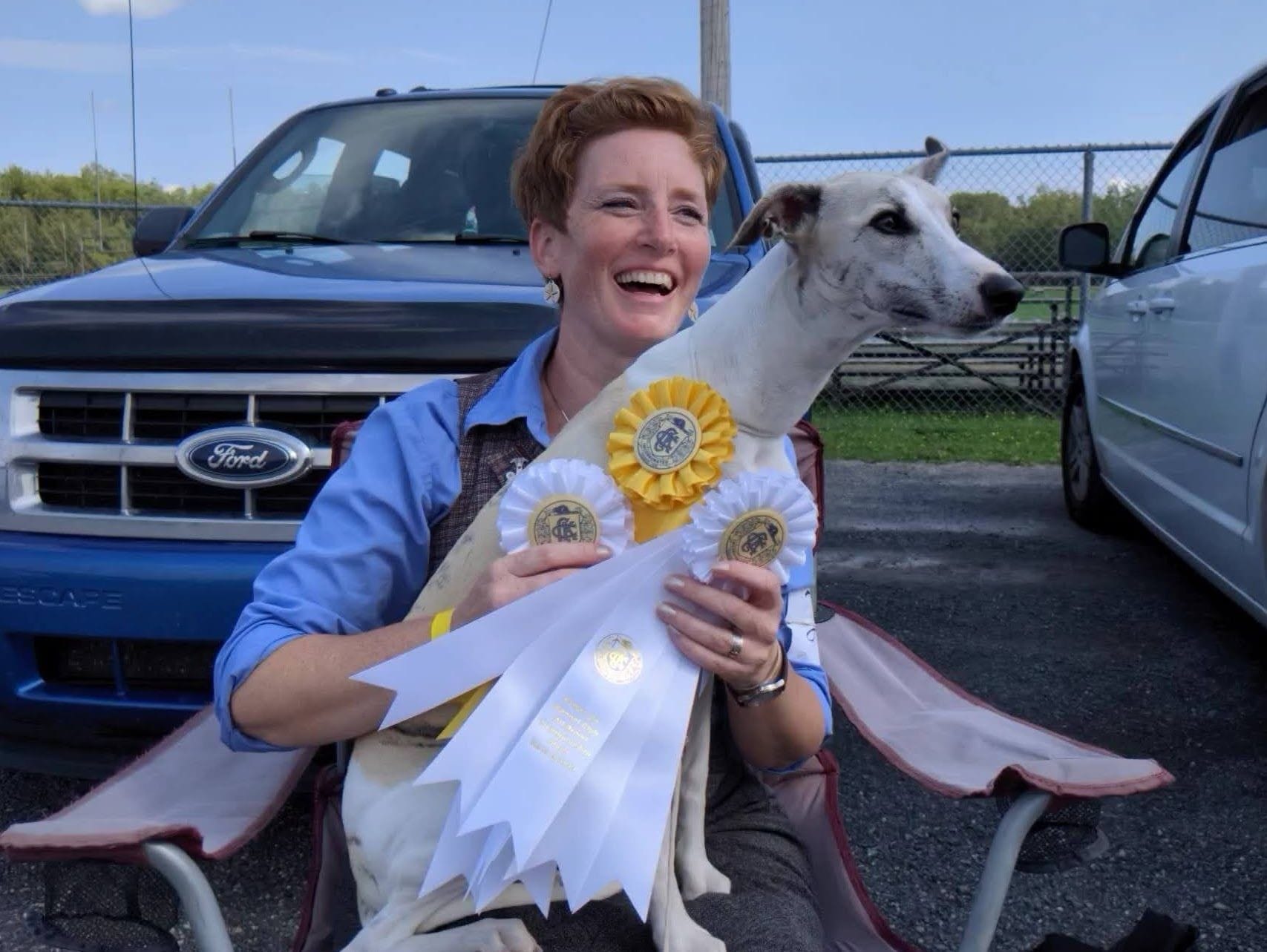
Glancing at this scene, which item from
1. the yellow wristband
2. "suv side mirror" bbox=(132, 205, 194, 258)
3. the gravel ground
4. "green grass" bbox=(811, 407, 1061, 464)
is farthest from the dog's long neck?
"green grass" bbox=(811, 407, 1061, 464)

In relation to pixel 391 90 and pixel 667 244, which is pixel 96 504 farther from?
pixel 391 90

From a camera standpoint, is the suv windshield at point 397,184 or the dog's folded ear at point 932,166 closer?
the dog's folded ear at point 932,166

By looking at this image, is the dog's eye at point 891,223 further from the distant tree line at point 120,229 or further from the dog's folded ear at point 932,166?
the distant tree line at point 120,229

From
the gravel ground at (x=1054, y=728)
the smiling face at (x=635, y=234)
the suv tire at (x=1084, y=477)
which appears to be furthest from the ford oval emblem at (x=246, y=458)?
the suv tire at (x=1084, y=477)

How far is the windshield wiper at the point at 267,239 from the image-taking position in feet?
11.9

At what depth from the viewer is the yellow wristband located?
1.53 m

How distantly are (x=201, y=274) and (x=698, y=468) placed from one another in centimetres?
204

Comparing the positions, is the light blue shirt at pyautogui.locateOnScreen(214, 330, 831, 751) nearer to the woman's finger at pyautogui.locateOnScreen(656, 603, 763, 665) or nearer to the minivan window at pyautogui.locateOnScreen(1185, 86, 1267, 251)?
the woman's finger at pyautogui.locateOnScreen(656, 603, 763, 665)

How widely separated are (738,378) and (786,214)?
0.95ft

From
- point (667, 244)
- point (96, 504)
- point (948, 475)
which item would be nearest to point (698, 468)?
point (667, 244)

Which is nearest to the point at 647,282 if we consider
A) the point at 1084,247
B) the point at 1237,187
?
the point at 1237,187

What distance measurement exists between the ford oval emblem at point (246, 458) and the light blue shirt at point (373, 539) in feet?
2.86

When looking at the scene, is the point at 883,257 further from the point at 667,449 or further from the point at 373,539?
the point at 373,539

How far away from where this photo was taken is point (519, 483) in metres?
1.53
